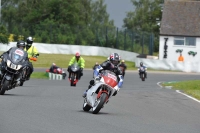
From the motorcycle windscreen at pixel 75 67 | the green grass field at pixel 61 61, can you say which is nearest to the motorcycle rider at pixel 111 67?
the motorcycle windscreen at pixel 75 67

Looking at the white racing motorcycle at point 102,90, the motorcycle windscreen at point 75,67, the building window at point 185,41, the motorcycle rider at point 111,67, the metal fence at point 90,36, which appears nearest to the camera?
the white racing motorcycle at point 102,90

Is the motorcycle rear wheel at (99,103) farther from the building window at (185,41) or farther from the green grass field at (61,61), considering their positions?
the building window at (185,41)

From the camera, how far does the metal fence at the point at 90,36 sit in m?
71.9

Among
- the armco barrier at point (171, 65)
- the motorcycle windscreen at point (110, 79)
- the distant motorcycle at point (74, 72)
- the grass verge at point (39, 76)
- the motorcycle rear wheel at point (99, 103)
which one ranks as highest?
the motorcycle windscreen at point (110, 79)

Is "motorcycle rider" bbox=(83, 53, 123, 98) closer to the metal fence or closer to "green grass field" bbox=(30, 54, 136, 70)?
"green grass field" bbox=(30, 54, 136, 70)

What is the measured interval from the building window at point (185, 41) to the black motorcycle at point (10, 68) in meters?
54.5

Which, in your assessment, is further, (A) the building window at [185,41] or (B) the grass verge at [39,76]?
(A) the building window at [185,41]

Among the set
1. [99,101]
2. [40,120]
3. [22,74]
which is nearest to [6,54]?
[22,74]

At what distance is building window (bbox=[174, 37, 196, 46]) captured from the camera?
240ft

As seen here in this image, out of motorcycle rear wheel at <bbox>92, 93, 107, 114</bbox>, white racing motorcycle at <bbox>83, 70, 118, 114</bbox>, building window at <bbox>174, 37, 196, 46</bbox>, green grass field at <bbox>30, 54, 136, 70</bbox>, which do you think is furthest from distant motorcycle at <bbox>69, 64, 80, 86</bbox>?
building window at <bbox>174, 37, 196, 46</bbox>

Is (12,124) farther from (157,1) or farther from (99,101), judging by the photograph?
(157,1)

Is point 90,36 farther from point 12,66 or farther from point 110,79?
point 110,79

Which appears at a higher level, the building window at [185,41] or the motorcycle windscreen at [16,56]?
the motorcycle windscreen at [16,56]

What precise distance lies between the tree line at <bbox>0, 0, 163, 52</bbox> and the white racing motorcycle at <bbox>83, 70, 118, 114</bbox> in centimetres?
3550
